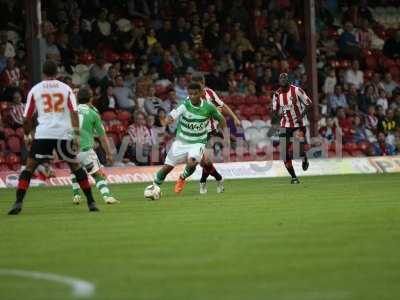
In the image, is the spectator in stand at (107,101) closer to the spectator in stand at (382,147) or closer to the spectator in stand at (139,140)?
the spectator in stand at (139,140)

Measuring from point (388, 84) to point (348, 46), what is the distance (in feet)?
6.17

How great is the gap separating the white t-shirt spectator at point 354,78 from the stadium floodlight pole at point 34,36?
10476mm

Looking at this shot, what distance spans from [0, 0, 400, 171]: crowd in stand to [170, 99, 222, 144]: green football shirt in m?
6.99

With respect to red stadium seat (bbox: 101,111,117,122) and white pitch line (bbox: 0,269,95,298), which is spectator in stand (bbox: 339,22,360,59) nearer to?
red stadium seat (bbox: 101,111,117,122)

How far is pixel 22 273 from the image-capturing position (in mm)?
8742

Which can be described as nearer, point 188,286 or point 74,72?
point 188,286

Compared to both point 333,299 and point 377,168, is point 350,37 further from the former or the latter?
point 333,299

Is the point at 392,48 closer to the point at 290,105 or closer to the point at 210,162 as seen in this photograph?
the point at 290,105

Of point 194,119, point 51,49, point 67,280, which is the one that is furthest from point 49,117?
point 51,49

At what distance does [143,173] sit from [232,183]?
9.43ft

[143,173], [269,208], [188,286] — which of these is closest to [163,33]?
[143,173]

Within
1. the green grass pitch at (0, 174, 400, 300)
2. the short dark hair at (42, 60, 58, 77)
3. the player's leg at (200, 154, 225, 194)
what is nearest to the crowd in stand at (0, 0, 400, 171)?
the player's leg at (200, 154, 225, 194)

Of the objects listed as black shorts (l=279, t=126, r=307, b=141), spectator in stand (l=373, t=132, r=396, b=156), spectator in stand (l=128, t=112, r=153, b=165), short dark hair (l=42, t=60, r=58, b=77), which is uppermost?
short dark hair (l=42, t=60, r=58, b=77)

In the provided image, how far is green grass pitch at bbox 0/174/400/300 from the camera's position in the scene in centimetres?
775
